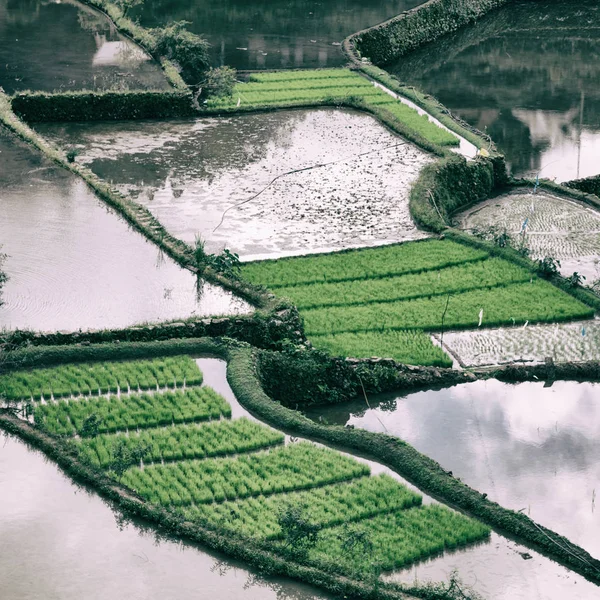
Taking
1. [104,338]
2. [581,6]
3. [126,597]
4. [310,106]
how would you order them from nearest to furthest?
1. [126,597]
2. [104,338]
3. [310,106]
4. [581,6]

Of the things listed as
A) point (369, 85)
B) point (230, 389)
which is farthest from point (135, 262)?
point (369, 85)

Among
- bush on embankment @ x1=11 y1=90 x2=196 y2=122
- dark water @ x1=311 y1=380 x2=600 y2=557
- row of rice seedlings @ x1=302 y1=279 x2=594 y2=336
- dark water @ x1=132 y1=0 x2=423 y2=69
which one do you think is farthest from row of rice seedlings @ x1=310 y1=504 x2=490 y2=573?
dark water @ x1=132 y1=0 x2=423 y2=69

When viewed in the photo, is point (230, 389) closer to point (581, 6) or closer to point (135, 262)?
point (135, 262)

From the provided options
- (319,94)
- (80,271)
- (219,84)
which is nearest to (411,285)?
(80,271)

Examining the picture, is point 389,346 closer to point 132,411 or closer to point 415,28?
point 132,411

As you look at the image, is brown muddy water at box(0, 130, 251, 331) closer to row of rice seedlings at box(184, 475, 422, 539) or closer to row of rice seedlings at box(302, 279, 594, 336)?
row of rice seedlings at box(302, 279, 594, 336)

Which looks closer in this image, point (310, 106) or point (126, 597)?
point (126, 597)

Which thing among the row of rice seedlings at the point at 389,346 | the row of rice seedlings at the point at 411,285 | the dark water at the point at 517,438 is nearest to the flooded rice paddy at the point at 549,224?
the row of rice seedlings at the point at 411,285
